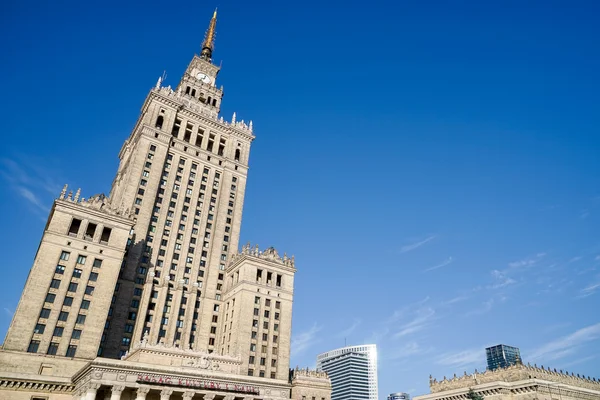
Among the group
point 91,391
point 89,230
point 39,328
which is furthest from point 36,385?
point 89,230

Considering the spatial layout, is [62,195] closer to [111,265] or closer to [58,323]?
[111,265]

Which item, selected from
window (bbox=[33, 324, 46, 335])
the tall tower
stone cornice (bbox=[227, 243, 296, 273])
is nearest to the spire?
the tall tower

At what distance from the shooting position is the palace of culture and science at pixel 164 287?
59781mm

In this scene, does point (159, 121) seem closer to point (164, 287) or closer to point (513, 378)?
point (164, 287)

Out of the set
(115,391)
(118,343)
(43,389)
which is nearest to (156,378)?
(115,391)

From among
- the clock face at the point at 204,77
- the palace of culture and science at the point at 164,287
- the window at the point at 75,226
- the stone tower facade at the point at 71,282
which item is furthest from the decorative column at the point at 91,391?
the clock face at the point at 204,77

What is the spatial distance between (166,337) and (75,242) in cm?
2486

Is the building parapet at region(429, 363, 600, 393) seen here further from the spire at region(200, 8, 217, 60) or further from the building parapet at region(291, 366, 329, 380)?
the spire at region(200, 8, 217, 60)

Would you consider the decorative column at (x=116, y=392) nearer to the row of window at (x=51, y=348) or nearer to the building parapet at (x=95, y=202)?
the row of window at (x=51, y=348)

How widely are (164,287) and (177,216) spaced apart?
16829 millimetres

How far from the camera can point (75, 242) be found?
229 ft

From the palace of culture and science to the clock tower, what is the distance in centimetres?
44

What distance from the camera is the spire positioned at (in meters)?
136

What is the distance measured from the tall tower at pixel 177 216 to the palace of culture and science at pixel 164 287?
0.85 feet
